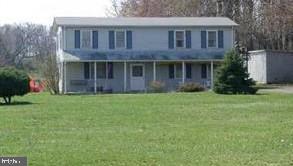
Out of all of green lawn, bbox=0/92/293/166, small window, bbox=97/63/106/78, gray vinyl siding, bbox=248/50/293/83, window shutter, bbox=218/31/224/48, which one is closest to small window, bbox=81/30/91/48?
small window, bbox=97/63/106/78

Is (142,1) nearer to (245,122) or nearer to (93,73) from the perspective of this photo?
(93,73)

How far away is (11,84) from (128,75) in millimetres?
17467

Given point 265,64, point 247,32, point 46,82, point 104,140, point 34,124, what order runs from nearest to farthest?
point 104,140
point 34,124
point 46,82
point 265,64
point 247,32

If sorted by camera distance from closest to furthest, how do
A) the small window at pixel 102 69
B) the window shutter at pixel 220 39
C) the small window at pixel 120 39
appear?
1. the small window at pixel 120 39
2. the small window at pixel 102 69
3. the window shutter at pixel 220 39

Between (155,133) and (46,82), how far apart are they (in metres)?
28.9

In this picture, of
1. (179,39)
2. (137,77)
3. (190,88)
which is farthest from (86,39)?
(190,88)

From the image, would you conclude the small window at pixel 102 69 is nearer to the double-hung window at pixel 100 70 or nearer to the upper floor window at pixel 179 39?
the double-hung window at pixel 100 70

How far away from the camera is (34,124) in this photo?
18328 mm

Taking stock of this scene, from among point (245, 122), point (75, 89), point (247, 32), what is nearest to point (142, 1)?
point (247, 32)

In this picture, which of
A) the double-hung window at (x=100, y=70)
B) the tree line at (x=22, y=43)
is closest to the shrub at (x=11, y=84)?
the double-hung window at (x=100, y=70)

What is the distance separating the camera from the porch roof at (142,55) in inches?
1753

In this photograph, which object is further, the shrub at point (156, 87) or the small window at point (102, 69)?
the small window at point (102, 69)

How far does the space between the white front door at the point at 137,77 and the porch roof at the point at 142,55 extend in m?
1.45

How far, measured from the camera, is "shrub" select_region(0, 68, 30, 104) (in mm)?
29953
